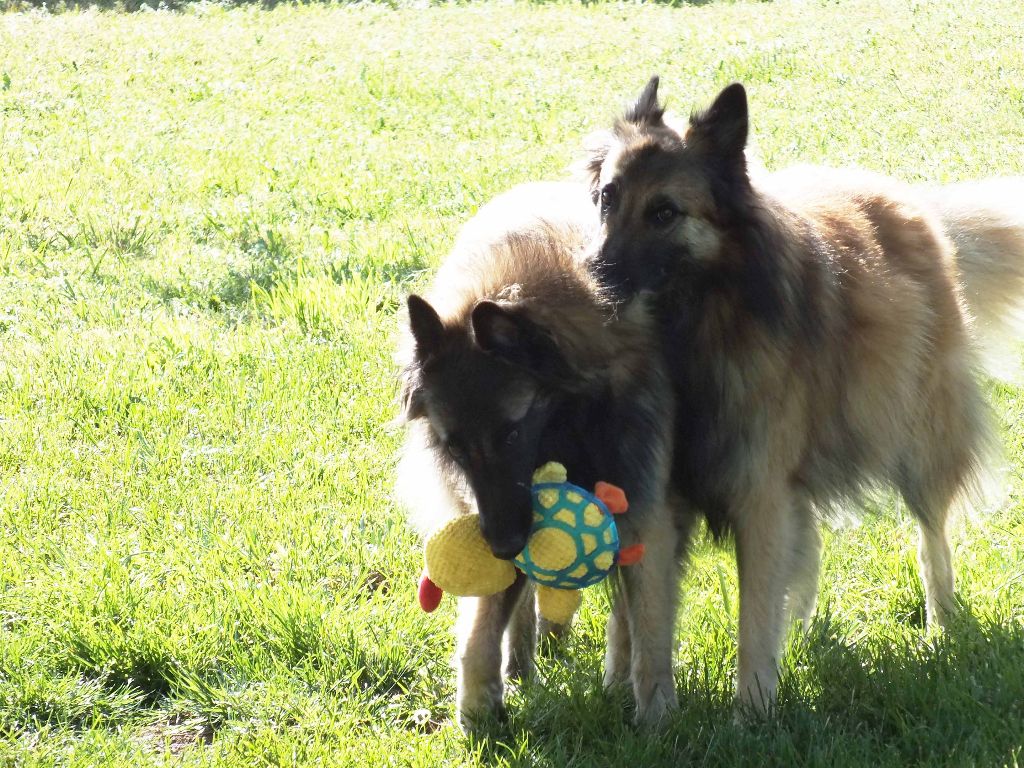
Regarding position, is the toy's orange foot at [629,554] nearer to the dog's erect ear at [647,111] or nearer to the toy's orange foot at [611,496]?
the toy's orange foot at [611,496]

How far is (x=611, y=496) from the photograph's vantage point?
3.60 m

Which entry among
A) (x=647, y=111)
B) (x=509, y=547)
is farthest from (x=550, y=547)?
(x=647, y=111)

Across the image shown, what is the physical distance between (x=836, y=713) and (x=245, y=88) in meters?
10.8

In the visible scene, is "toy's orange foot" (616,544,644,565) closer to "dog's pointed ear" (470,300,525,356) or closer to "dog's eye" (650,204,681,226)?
"dog's pointed ear" (470,300,525,356)

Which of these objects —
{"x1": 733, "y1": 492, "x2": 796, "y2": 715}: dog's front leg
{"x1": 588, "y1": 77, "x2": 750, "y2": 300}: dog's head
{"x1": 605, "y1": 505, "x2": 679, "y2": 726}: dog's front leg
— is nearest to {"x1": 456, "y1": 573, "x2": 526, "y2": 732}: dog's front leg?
{"x1": 605, "y1": 505, "x2": 679, "y2": 726}: dog's front leg

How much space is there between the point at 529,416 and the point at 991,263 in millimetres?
2557

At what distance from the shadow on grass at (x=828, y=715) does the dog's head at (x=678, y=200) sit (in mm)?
1411

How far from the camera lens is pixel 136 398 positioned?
18.8 ft

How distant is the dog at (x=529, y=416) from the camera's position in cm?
345

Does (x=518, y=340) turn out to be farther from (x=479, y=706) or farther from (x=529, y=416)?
(x=479, y=706)

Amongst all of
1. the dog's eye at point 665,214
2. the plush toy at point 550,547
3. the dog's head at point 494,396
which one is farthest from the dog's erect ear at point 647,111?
the plush toy at point 550,547

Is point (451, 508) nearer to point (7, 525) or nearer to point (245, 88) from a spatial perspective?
point (7, 525)

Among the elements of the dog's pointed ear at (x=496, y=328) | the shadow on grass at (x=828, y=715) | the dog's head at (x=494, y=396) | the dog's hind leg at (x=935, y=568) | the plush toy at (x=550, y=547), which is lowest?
the dog's hind leg at (x=935, y=568)

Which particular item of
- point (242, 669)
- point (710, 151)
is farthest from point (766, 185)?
point (242, 669)
